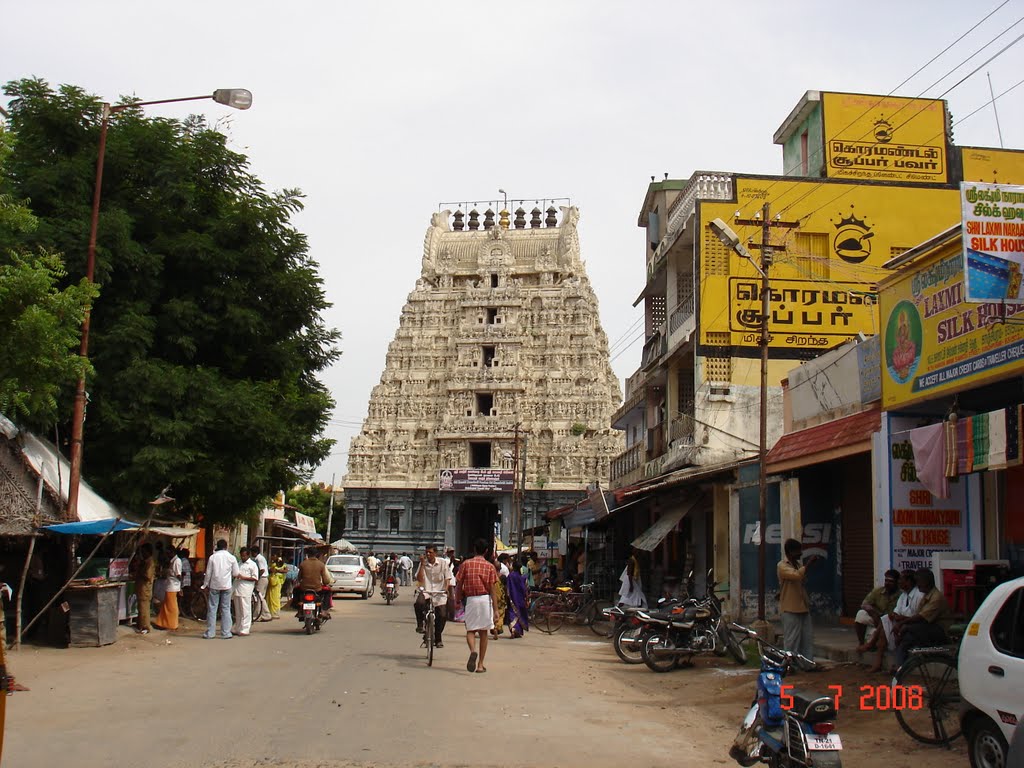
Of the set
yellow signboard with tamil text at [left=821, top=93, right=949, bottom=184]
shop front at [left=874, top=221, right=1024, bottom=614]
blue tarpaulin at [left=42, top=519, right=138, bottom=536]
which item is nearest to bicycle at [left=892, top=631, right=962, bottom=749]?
shop front at [left=874, top=221, right=1024, bottom=614]

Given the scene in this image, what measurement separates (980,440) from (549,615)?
1180cm

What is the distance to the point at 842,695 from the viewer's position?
10.2m

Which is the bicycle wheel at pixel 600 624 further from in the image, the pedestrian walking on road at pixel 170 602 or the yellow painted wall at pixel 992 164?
the yellow painted wall at pixel 992 164

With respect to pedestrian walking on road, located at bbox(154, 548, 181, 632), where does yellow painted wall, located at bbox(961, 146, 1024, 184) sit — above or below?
above

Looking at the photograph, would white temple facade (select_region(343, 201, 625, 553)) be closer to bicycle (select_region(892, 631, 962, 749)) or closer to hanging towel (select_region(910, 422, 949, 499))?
hanging towel (select_region(910, 422, 949, 499))

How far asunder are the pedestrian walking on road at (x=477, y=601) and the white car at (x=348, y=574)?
777 inches

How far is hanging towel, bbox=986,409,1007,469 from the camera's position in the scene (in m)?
9.64

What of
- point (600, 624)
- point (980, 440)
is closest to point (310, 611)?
point (600, 624)

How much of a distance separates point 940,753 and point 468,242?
194ft

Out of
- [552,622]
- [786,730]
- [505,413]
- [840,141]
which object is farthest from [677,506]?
[505,413]

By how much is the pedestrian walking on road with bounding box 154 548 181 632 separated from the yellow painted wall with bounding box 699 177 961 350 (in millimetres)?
11305

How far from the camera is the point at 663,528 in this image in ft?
68.2
